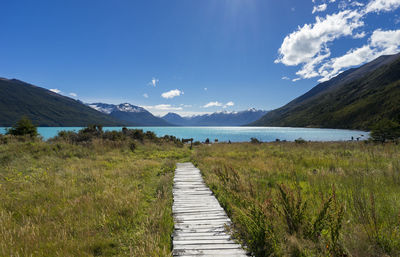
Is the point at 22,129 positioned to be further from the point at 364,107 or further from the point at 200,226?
the point at 364,107

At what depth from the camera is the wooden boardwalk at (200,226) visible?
3098 millimetres

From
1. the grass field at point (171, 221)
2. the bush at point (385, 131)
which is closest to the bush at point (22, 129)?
the grass field at point (171, 221)

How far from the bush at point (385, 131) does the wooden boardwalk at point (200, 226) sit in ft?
80.0

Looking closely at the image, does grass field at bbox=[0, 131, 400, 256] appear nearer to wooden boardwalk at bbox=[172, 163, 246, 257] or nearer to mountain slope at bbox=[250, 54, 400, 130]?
wooden boardwalk at bbox=[172, 163, 246, 257]

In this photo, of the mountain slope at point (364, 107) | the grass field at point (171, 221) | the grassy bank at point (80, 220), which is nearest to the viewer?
the grass field at point (171, 221)

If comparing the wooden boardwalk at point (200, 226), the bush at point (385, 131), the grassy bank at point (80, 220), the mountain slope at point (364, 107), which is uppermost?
the mountain slope at point (364, 107)

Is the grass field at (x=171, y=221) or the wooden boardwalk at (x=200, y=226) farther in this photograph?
the wooden boardwalk at (x=200, y=226)

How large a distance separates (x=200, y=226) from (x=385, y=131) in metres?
26.1

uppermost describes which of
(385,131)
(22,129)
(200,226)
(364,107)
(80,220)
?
(364,107)

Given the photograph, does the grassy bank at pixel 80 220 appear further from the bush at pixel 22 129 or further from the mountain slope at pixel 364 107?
the mountain slope at pixel 364 107

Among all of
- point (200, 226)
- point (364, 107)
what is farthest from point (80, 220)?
point (364, 107)

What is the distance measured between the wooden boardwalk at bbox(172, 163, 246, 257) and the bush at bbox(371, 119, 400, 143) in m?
24.4

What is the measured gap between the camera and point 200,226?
3.91m

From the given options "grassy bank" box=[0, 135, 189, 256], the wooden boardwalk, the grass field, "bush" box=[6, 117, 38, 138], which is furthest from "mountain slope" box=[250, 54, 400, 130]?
"bush" box=[6, 117, 38, 138]
